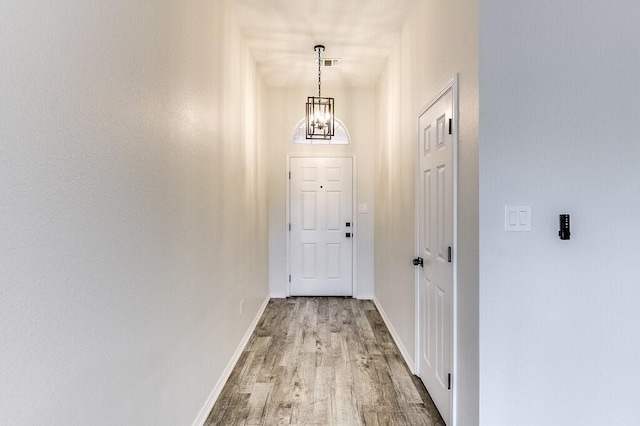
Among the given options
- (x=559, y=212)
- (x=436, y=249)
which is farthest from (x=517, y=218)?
(x=436, y=249)

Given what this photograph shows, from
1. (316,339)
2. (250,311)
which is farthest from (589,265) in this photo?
(250,311)

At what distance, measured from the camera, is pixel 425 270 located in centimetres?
255

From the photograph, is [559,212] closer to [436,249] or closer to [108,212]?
[436,249]

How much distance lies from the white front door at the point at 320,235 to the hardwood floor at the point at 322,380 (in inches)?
40.0

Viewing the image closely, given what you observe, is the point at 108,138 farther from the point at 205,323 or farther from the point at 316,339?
the point at 316,339

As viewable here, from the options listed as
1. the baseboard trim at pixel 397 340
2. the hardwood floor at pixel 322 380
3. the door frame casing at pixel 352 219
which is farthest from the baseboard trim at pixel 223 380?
the baseboard trim at pixel 397 340

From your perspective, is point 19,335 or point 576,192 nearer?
point 19,335

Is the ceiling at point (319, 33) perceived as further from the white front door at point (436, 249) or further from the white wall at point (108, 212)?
the white front door at point (436, 249)

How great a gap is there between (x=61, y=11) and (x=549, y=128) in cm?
187

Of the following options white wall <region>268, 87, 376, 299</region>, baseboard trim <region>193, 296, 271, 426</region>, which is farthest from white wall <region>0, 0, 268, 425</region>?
white wall <region>268, 87, 376, 299</region>

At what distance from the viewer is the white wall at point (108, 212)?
0.89 meters

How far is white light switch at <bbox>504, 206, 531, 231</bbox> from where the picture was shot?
5.46 feet

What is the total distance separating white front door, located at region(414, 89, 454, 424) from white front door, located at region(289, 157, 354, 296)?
2.36 meters

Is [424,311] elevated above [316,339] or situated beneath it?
elevated above
